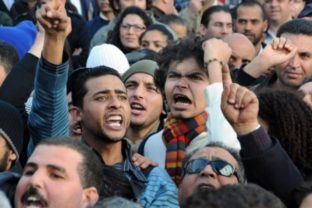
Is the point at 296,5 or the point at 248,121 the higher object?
the point at 248,121

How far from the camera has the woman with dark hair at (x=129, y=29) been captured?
36.1ft

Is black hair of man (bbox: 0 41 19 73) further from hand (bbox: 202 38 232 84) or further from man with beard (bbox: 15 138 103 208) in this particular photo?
man with beard (bbox: 15 138 103 208)

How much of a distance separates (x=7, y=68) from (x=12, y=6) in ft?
17.6

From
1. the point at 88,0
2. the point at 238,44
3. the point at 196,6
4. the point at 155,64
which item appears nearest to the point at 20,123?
the point at 155,64

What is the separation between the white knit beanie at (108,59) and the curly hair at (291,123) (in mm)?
2435

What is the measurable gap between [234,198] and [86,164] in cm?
171

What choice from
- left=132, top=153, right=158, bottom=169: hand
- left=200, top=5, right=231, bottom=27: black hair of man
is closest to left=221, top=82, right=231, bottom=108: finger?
left=132, top=153, right=158, bottom=169: hand

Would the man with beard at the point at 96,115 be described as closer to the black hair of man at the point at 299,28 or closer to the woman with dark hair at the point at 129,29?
the black hair of man at the point at 299,28

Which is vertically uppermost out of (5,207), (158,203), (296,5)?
(5,207)

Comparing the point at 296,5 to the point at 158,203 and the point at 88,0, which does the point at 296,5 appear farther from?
the point at 158,203

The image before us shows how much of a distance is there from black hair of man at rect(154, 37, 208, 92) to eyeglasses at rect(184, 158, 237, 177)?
1264mm

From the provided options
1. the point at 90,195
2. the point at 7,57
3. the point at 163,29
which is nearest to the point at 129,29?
the point at 163,29

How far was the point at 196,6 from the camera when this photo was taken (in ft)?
42.6

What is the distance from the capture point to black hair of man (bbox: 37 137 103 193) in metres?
5.55
